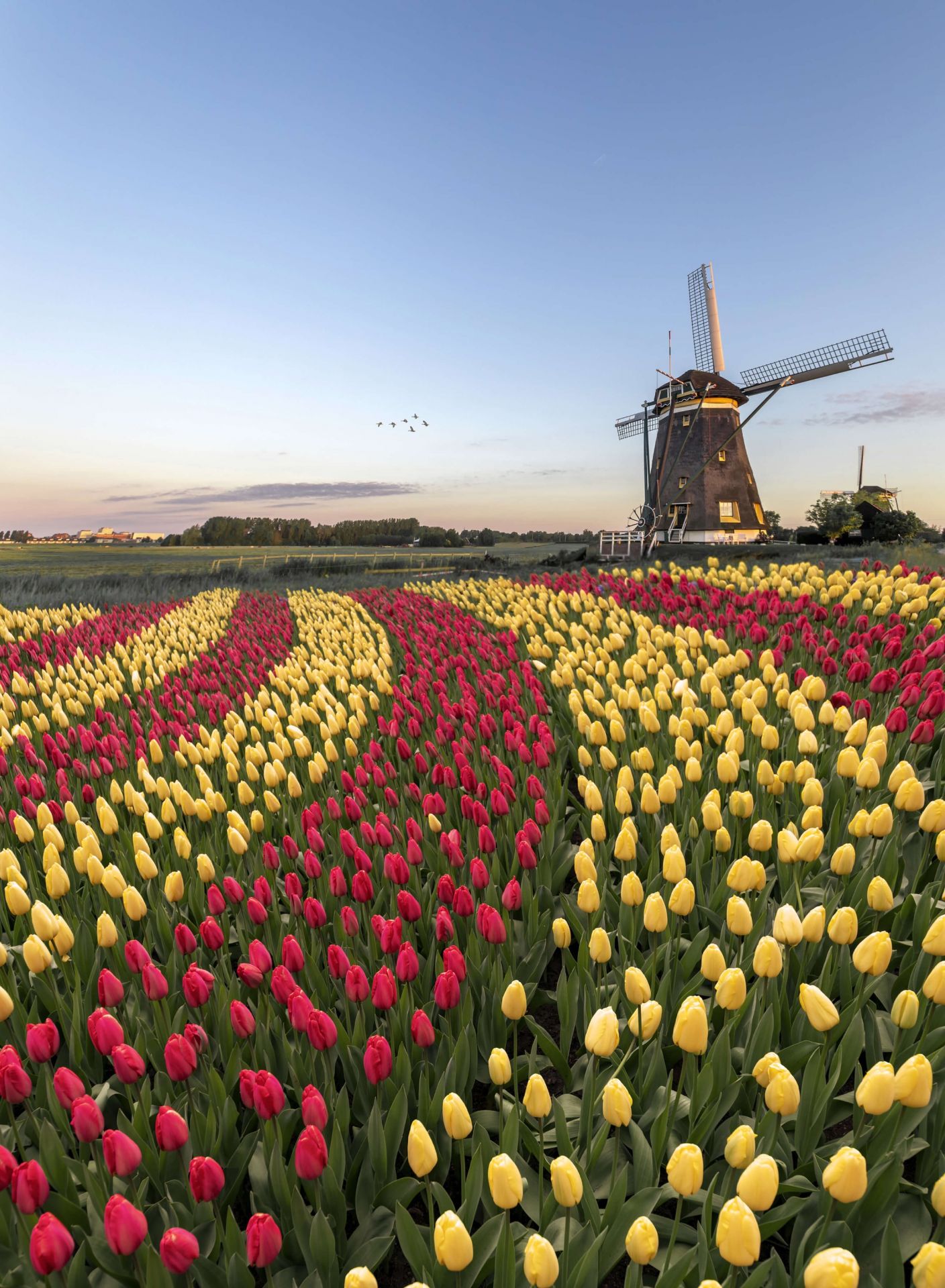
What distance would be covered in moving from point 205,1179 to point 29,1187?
38 cm

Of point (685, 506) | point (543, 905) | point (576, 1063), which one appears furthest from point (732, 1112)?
point (685, 506)

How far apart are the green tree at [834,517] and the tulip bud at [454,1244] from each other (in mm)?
56505

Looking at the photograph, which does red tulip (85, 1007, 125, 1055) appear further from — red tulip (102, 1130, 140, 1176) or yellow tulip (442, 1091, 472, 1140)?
yellow tulip (442, 1091, 472, 1140)

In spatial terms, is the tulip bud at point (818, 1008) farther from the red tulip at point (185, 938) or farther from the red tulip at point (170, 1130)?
the red tulip at point (185, 938)

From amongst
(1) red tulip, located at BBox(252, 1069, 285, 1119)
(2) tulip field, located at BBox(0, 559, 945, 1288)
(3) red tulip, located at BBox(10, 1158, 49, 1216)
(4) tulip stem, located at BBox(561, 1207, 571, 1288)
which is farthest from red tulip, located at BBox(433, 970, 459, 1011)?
(3) red tulip, located at BBox(10, 1158, 49, 1216)

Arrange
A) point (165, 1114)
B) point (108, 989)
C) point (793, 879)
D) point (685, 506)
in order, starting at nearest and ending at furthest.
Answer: point (165, 1114), point (108, 989), point (793, 879), point (685, 506)

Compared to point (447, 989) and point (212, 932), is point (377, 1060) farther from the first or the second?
point (212, 932)

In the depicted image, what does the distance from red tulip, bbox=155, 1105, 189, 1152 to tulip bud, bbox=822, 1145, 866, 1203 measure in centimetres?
152

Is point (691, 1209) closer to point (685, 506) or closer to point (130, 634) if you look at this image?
point (130, 634)

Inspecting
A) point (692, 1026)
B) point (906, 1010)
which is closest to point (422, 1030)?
point (692, 1026)

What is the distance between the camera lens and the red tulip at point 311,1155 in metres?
1.70

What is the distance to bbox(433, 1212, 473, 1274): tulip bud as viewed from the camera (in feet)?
4.73

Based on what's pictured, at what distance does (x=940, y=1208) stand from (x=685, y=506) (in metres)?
40.2

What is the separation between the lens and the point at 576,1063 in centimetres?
269
